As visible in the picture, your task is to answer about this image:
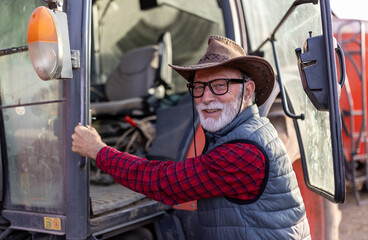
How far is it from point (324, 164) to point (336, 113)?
0.46m

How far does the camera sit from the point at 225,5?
7.00 feet

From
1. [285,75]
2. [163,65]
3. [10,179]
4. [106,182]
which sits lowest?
[106,182]

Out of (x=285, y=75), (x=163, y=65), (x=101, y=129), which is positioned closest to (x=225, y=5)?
(x=285, y=75)

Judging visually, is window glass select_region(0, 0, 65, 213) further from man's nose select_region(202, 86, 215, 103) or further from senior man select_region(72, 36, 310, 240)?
man's nose select_region(202, 86, 215, 103)

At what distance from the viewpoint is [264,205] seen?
1.38 metres

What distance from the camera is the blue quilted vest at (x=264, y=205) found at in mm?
1379

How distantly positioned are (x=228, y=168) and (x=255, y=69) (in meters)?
0.50

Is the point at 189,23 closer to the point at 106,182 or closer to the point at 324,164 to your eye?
the point at 106,182

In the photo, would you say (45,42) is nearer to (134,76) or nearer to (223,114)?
(223,114)

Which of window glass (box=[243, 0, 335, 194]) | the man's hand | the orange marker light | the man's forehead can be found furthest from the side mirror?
window glass (box=[243, 0, 335, 194])

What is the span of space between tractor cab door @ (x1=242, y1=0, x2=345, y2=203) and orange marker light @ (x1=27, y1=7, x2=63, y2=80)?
3.08 feet

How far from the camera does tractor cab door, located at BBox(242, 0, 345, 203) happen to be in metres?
1.37

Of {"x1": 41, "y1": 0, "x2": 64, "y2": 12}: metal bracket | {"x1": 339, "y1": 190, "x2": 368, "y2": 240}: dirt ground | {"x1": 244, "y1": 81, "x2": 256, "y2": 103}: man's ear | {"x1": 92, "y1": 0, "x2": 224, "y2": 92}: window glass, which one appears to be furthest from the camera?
{"x1": 92, "y1": 0, "x2": 224, "y2": 92}: window glass

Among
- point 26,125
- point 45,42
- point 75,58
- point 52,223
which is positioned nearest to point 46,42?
point 45,42
